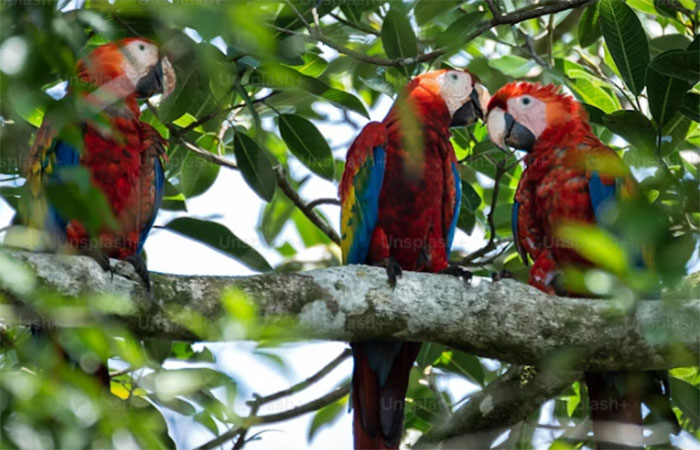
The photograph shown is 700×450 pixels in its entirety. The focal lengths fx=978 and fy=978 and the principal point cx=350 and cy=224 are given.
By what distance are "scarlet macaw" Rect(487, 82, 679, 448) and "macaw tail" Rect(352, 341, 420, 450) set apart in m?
0.50

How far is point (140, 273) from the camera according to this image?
227cm

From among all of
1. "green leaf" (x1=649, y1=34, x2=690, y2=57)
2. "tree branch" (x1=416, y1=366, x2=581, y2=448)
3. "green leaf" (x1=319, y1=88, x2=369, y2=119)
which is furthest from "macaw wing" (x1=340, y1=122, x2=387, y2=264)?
"green leaf" (x1=649, y1=34, x2=690, y2=57)

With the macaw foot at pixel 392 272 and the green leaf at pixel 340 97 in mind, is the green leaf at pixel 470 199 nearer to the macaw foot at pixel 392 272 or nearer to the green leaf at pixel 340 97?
the green leaf at pixel 340 97

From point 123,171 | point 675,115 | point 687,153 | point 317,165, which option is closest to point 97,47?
point 123,171

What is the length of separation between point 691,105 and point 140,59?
5.53ft

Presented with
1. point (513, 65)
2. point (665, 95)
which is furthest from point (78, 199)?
point (513, 65)

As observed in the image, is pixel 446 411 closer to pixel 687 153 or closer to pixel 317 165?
pixel 317 165

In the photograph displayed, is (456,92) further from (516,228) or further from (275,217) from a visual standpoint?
(275,217)

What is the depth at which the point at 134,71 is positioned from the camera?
3158mm

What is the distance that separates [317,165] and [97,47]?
2.67 ft

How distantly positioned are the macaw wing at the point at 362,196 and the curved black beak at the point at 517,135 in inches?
17.5

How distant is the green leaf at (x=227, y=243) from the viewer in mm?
3182

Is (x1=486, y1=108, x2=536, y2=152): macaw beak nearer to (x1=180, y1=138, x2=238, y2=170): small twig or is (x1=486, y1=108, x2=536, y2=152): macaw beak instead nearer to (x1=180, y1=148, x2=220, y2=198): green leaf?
(x1=180, y1=138, x2=238, y2=170): small twig

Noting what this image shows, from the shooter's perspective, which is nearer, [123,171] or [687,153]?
[123,171]
